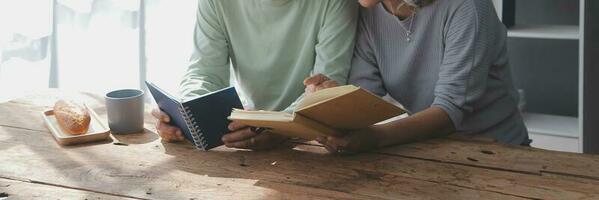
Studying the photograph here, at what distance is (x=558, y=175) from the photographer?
148 cm

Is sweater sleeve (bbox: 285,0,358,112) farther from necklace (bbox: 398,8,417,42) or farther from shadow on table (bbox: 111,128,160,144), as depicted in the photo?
shadow on table (bbox: 111,128,160,144)

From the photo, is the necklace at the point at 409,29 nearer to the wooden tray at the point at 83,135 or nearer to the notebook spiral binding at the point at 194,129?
the notebook spiral binding at the point at 194,129

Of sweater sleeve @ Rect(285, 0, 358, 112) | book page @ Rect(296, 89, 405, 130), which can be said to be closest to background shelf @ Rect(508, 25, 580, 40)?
sweater sleeve @ Rect(285, 0, 358, 112)

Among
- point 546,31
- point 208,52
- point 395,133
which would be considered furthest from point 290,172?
point 546,31

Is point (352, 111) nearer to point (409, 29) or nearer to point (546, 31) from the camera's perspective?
point (409, 29)

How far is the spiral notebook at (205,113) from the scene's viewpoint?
1669 mm

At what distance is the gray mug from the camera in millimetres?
1813

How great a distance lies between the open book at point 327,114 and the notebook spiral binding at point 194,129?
0.11 m

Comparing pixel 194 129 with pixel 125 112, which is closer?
pixel 194 129

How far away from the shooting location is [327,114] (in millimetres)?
1546

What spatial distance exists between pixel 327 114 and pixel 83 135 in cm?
56

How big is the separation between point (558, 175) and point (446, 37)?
19.1 inches

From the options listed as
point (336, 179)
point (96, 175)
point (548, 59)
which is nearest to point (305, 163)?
point (336, 179)

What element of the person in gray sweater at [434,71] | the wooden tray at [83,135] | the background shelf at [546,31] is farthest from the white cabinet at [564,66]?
the wooden tray at [83,135]
